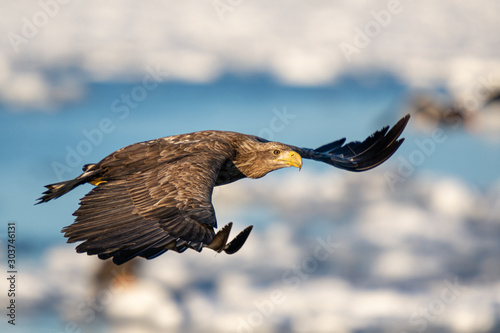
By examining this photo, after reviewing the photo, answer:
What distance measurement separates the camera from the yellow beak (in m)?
13.0

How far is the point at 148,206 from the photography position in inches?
414

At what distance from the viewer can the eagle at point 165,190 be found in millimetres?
9695

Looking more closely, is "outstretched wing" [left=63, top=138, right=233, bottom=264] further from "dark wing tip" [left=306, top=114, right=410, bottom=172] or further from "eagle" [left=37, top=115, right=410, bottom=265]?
"dark wing tip" [left=306, top=114, right=410, bottom=172]

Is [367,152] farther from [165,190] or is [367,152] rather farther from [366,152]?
[165,190]

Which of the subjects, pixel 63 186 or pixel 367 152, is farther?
pixel 367 152

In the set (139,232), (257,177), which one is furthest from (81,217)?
(257,177)

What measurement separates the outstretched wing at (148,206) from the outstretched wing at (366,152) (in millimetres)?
3132

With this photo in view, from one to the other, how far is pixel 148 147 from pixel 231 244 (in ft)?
12.0

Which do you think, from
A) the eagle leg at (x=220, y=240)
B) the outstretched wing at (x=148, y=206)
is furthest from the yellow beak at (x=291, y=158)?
the eagle leg at (x=220, y=240)

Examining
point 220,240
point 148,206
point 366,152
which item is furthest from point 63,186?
point 366,152

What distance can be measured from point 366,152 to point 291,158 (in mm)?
2529

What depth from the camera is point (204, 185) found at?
35.6ft

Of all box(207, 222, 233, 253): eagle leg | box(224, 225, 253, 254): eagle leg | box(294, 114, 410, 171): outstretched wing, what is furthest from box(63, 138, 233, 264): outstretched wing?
box(294, 114, 410, 171): outstretched wing

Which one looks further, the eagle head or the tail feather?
the eagle head
